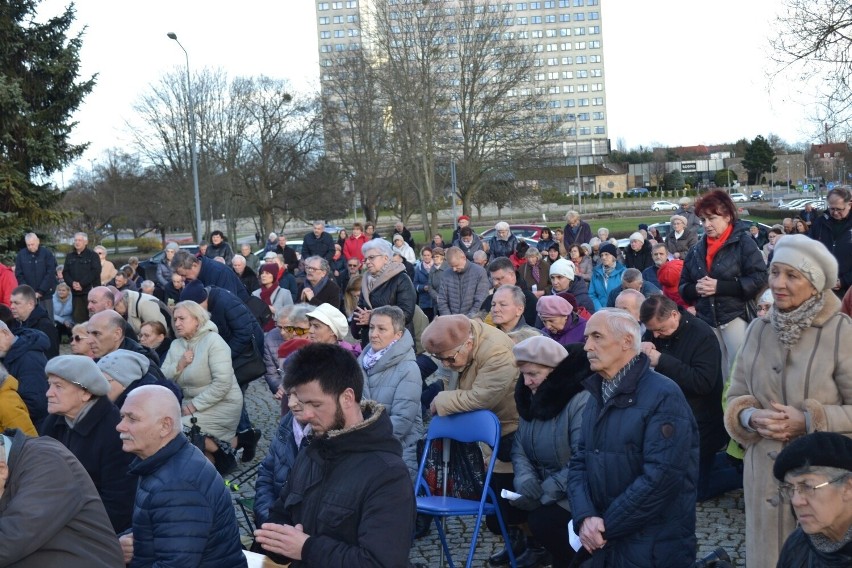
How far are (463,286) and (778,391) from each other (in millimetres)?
7863

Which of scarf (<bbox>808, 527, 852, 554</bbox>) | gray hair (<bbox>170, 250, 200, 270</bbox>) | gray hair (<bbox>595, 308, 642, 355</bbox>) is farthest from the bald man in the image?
gray hair (<bbox>170, 250, 200, 270</bbox>)

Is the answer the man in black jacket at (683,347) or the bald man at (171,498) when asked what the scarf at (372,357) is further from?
the bald man at (171,498)

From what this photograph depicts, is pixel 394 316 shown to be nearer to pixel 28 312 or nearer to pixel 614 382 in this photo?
pixel 614 382

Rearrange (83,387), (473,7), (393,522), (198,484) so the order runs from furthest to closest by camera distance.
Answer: (473,7) < (83,387) < (198,484) < (393,522)

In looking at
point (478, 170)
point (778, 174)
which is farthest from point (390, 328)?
point (778, 174)

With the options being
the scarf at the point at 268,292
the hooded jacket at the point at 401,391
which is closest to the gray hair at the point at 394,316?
the hooded jacket at the point at 401,391

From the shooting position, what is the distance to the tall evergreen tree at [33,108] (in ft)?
74.2

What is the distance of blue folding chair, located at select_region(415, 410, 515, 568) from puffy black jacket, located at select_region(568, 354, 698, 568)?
1.21 metres

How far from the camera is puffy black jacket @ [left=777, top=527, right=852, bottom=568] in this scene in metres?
3.17

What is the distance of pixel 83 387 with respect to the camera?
5.14m

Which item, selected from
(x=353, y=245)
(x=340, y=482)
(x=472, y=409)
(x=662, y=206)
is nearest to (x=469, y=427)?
(x=472, y=409)

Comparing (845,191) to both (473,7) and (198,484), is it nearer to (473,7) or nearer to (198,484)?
(198,484)

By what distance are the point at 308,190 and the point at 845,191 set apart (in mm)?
46292

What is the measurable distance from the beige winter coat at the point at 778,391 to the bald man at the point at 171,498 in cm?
240
